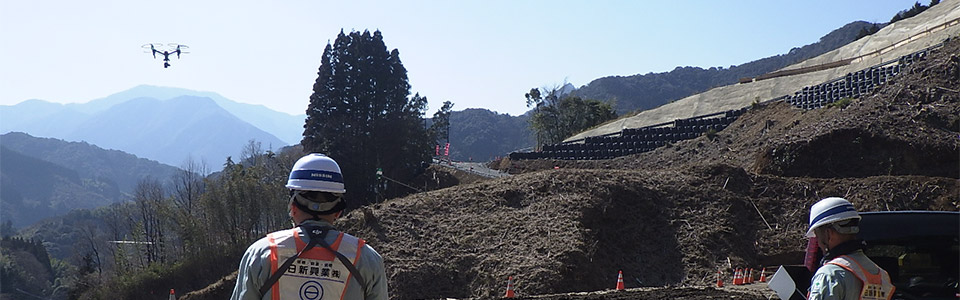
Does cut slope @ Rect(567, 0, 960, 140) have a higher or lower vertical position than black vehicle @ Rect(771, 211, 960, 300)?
higher

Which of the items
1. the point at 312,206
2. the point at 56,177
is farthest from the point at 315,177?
the point at 56,177

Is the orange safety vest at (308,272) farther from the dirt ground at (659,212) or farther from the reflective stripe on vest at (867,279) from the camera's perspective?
the dirt ground at (659,212)

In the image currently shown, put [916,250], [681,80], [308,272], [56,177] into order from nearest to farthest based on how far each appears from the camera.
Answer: [308,272] → [916,250] → [56,177] → [681,80]

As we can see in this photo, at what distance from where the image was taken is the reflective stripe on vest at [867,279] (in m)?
3.35

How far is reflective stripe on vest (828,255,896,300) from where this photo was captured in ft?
11.0

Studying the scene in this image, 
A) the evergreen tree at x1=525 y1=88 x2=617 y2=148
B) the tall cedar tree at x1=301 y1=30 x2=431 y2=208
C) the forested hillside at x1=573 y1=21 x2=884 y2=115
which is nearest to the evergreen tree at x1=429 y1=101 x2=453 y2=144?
the evergreen tree at x1=525 y1=88 x2=617 y2=148

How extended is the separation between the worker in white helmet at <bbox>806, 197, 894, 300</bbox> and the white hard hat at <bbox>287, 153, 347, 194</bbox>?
227 centimetres

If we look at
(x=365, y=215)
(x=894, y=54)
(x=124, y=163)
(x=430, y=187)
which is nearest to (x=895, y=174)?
(x=365, y=215)

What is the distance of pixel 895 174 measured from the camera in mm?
21281

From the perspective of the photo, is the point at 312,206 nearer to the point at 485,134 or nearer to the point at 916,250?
the point at 916,250

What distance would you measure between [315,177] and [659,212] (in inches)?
700

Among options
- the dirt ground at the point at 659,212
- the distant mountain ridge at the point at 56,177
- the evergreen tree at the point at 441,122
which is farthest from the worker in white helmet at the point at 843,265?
the distant mountain ridge at the point at 56,177

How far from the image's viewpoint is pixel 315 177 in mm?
2873

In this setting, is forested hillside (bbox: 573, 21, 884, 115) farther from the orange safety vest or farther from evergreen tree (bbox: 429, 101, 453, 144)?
the orange safety vest
